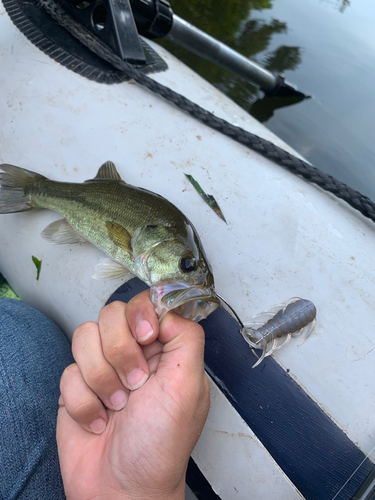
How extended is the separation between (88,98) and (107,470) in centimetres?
186

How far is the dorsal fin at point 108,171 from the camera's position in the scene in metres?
1.54

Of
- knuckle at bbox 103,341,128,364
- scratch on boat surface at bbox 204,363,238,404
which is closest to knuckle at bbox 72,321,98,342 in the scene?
knuckle at bbox 103,341,128,364

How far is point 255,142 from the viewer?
1.69 metres

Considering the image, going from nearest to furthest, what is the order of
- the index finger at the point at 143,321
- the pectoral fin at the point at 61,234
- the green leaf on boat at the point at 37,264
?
the index finger at the point at 143,321 → the pectoral fin at the point at 61,234 → the green leaf on boat at the point at 37,264

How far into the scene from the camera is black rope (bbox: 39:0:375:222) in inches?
63.4

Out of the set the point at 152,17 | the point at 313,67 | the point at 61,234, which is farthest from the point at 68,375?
the point at 313,67

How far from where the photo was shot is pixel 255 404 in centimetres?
127

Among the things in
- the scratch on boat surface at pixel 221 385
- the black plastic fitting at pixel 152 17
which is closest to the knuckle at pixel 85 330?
the scratch on boat surface at pixel 221 385

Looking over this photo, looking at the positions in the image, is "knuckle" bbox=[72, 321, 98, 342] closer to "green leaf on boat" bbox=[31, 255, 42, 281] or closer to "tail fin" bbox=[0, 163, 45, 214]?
"green leaf on boat" bbox=[31, 255, 42, 281]

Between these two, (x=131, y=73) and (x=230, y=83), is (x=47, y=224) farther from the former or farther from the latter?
(x=230, y=83)

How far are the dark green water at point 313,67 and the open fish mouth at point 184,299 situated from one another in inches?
Answer: 124

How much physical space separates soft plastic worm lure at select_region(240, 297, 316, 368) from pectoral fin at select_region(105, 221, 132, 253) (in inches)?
25.7

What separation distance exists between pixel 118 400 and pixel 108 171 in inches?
42.9

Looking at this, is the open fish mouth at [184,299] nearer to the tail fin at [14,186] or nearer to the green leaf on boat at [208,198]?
the green leaf on boat at [208,198]
